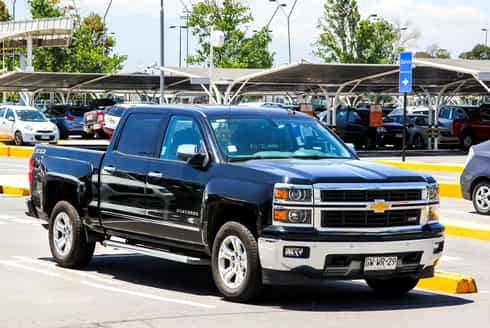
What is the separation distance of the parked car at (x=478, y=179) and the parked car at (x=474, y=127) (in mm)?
26245

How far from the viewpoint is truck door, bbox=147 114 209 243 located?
10078mm

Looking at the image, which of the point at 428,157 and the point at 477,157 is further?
the point at 428,157

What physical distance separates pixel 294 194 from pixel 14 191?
14259mm

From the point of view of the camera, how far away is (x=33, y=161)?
1273 centimetres

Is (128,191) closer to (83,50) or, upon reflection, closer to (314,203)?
(314,203)

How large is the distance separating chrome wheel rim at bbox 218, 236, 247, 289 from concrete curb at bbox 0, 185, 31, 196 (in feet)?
42.8

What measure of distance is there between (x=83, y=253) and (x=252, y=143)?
2502mm

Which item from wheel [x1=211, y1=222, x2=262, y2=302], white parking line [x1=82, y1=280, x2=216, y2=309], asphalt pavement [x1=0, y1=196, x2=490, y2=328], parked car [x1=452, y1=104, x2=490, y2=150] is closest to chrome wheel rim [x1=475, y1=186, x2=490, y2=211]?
asphalt pavement [x1=0, y1=196, x2=490, y2=328]

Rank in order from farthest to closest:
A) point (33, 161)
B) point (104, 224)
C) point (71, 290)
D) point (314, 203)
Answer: point (33, 161) < point (104, 224) < point (71, 290) < point (314, 203)

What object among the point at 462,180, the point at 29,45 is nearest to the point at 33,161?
the point at 462,180

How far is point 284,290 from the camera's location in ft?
34.7

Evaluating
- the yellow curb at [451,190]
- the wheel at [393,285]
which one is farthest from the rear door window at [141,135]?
the yellow curb at [451,190]

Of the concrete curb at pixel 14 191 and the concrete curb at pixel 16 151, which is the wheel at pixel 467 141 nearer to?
the concrete curb at pixel 16 151

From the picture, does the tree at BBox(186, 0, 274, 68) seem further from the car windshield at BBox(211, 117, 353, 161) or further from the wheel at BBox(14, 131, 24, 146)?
the car windshield at BBox(211, 117, 353, 161)
